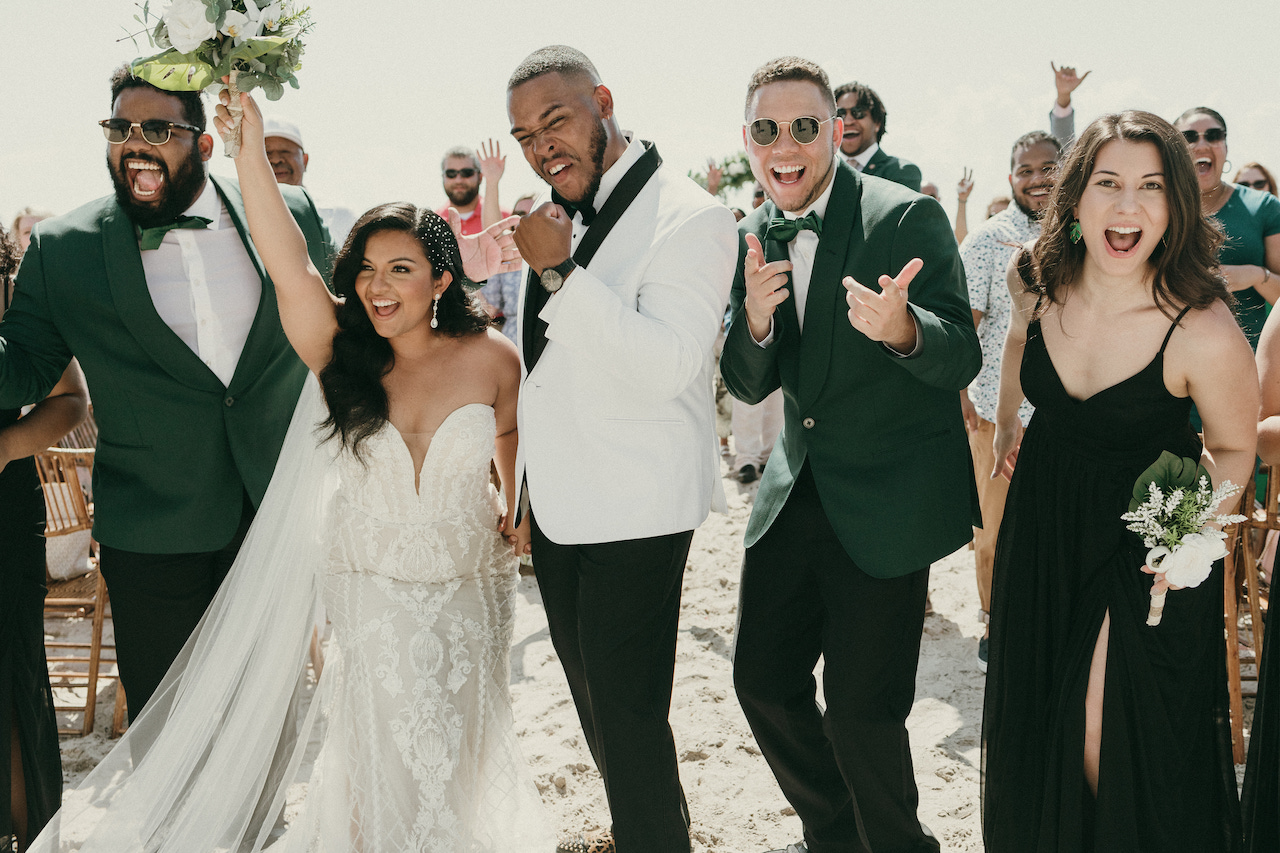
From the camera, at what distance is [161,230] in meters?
3.18

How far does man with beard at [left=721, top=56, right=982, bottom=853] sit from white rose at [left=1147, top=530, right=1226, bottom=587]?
2.13ft


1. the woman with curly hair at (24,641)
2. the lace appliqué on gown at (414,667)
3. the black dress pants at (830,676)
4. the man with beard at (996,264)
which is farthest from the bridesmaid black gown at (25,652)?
the man with beard at (996,264)

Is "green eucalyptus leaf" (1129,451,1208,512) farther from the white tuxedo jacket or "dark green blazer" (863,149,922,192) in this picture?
"dark green blazer" (863,149,922,192)

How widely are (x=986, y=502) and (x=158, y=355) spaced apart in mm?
4070

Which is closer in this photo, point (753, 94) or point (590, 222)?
point (590, 222)

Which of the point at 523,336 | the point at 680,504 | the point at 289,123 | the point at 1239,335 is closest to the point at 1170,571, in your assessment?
the point at 1239,335

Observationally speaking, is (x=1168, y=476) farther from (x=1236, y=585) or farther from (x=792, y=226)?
(x=1236, y=585)

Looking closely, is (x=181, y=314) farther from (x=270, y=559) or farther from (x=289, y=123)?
(x=289, y=123)

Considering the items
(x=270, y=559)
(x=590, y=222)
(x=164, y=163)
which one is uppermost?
(x=164, y=163)

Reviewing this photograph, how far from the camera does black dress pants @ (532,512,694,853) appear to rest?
269 centimetres

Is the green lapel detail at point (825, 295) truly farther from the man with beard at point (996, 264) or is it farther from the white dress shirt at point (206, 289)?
the man with beard at point (996, 264)

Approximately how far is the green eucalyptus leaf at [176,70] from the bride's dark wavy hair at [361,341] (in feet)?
2.16

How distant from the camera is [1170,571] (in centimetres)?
228

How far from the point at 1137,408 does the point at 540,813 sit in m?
2.29
